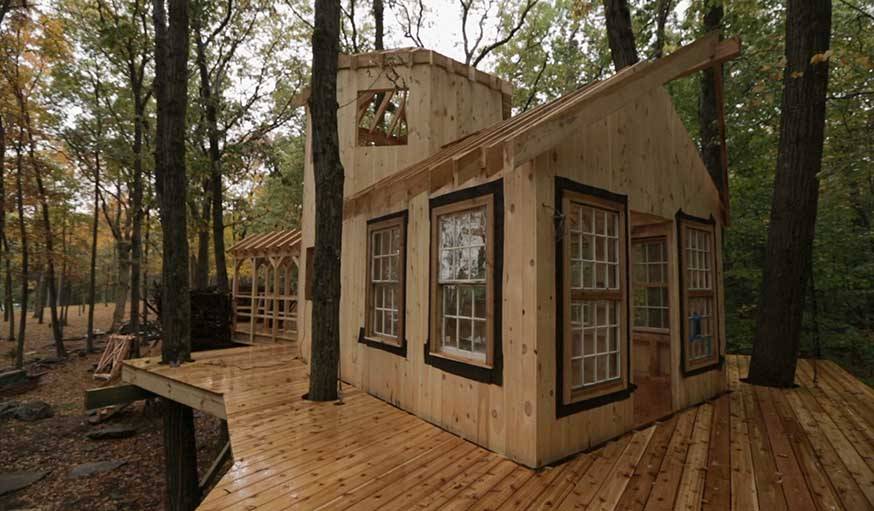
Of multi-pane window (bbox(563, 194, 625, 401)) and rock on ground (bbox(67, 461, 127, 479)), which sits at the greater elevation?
multi-pane window (bbox(563, 194, 625, 401))

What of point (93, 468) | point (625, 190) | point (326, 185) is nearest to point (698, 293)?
point (625, 190)

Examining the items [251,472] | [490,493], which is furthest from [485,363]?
[251,472]

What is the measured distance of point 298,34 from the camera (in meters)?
14.9

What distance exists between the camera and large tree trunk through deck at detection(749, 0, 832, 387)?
18.0ft

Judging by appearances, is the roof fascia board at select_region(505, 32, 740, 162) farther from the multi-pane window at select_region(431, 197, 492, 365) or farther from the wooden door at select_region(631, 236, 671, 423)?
the wooden door at select_region(631, 236, 671, 423)

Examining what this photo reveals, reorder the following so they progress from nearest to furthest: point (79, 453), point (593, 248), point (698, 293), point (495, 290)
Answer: point (495, 290)
point (593, 248)
point (698, 293)
point (79, 453)

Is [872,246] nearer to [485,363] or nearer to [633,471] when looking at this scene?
[633,471]

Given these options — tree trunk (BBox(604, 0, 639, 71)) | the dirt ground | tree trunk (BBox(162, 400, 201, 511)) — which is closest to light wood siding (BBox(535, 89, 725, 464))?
tree trunk (BBox(604, 0, 639, 71))

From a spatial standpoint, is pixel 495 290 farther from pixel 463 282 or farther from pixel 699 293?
pixel 699 293

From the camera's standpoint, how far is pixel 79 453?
792 centimetres

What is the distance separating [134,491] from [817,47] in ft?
40.7

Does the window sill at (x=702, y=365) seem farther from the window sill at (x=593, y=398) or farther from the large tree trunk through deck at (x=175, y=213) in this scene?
the large tree trunk through deck at (x=175, y=213)

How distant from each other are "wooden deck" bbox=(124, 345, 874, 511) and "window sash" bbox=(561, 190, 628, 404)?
0.61m

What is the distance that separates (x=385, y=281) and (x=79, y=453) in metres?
7.81
